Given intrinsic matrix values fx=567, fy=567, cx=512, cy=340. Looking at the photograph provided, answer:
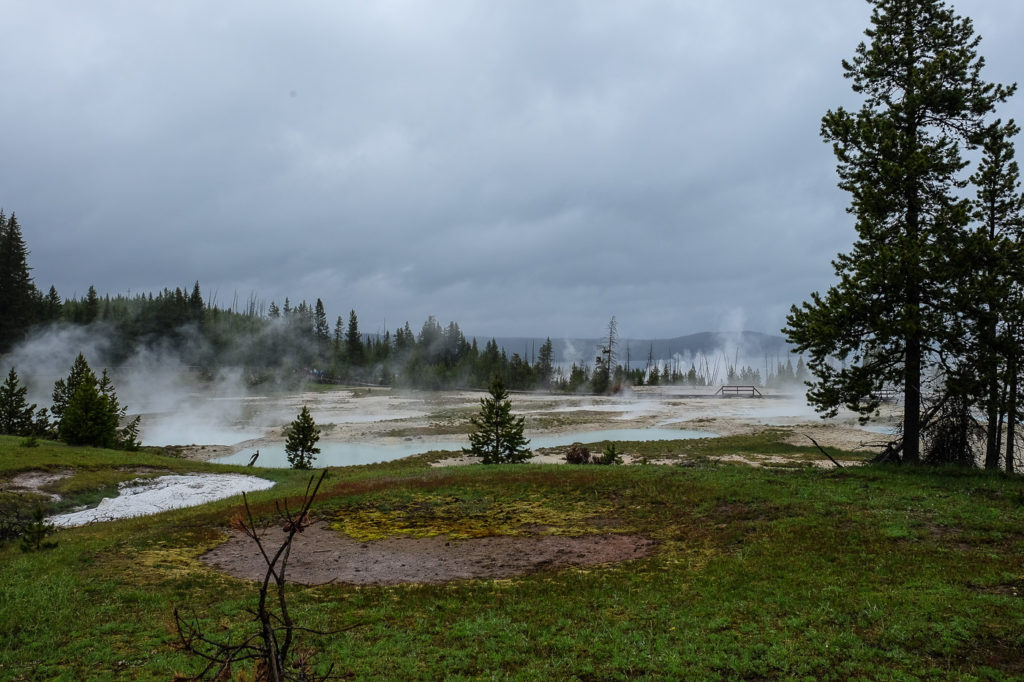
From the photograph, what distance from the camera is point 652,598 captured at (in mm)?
11789

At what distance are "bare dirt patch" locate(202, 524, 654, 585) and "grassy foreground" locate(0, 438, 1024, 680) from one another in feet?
2.48

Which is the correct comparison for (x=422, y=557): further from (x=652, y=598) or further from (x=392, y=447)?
(x=392, y=447)

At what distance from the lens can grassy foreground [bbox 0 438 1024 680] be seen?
9.07 meters

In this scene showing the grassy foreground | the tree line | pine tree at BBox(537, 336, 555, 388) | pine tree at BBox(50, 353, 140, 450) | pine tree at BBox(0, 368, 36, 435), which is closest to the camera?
the grassy foreground

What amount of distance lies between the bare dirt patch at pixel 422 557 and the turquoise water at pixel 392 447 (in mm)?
30109

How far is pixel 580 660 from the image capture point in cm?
926

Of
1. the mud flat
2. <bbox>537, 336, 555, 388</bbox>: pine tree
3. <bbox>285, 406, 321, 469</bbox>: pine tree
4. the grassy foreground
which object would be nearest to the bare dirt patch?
the grassy foreground

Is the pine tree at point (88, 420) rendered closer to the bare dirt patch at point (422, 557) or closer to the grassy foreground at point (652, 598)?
the grassy foreground at point (652, 598)

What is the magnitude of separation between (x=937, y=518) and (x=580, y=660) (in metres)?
12.4

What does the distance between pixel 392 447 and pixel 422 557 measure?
4088cm

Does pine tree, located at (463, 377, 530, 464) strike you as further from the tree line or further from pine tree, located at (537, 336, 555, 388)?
pine tree, located at (537, 336, 555, 388)

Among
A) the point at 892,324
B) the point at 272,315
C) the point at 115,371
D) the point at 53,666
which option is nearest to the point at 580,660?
the point at 53,666

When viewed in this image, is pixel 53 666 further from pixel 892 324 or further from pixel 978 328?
pixel 978 328

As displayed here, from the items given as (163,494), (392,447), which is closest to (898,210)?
(163,494)
